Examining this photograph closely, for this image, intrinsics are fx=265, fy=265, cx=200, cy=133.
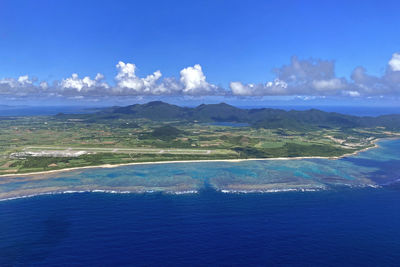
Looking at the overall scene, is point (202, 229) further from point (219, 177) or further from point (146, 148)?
point (146, 148)

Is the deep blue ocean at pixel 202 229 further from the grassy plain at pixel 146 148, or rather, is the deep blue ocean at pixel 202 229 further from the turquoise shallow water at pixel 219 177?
the grassy plain at pixel 146 148

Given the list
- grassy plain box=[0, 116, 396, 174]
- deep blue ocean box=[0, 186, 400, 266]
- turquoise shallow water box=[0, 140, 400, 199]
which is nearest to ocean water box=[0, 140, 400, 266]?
deep blue ocean box=[0, 186, 400, 266]

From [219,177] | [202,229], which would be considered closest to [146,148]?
[219,177]

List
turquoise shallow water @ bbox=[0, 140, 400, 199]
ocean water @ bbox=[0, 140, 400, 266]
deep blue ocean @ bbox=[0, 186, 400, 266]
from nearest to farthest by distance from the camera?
deep blue ocean @ bbox=[0, 186, 400, 266]
ocean water @ bbox=[0, 140, 400, 266]
turquoise shallow water @ bbox=[0, 140, 400, 199]

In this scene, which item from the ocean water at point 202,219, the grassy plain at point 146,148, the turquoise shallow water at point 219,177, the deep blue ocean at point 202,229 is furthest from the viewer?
the grassy plain at point 146,148

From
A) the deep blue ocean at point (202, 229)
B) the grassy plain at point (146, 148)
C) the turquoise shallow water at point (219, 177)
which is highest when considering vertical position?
the grassy plain at point (146, 148)

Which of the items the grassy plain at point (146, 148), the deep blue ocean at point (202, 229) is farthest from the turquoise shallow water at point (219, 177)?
the grassy plain at point (146, 148)

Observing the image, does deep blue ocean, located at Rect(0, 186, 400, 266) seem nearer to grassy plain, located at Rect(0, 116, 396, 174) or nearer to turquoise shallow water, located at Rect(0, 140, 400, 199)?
turquoise shallow water, located at Rect(0, 140, 400, 199)
